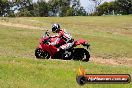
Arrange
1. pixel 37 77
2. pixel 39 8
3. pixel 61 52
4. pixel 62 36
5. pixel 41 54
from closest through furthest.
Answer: pixel 37 77 → pixel 62 36 → pixel 61 52 → pixel 41 54 → pixel 39 8

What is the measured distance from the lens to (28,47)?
1019 inches

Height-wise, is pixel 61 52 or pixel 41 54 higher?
pixel 61 52

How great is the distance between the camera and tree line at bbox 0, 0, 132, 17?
10994 centimetres

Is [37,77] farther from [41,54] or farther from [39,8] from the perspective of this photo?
[39,8]

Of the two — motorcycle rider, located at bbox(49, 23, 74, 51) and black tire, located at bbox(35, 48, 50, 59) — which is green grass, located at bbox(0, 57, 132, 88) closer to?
motorcycle rider, located at bbox(49, 23, 74, 51)

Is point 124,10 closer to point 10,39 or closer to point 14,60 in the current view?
point 10,39

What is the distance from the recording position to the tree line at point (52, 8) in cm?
10994

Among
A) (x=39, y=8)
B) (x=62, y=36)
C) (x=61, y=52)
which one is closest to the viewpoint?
(x=62, y=36)

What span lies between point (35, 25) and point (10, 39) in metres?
13.2

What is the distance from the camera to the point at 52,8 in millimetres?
120625

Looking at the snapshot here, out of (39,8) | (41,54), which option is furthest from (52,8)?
(41,54)

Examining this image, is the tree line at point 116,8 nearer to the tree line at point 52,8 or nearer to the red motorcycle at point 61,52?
the tree line at point 52,8

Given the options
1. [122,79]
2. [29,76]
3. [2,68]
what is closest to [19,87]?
[29,76]

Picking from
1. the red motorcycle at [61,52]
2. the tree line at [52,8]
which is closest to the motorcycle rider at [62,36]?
the red motorcycle at [61,52]
